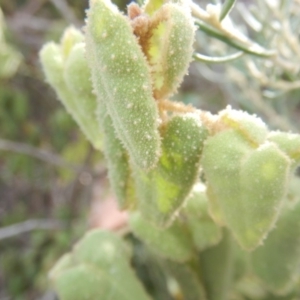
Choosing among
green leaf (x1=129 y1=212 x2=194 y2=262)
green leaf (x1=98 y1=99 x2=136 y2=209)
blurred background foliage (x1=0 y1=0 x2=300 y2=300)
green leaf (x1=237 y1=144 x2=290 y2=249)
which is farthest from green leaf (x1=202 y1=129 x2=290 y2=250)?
blurred background foliage (x1=0 y1=0 x2=300 y2=300)

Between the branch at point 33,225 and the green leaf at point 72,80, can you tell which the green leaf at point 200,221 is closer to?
the green leaf at point 72,80

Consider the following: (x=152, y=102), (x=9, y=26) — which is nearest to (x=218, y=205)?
(x=152, y=102)

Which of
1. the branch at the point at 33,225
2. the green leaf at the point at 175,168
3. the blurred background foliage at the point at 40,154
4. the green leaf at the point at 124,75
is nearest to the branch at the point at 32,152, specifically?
the blurred background foliage at the point at 40,154

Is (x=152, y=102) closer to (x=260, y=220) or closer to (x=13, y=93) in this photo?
(x=260, y=220)

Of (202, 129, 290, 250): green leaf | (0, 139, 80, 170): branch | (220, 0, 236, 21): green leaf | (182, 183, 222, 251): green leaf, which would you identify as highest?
(220, 0, 236, 21): green leaf

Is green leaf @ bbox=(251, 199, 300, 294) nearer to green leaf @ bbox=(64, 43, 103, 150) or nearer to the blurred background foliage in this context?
green leaf @ bbox=(64, 43, 103, 150)

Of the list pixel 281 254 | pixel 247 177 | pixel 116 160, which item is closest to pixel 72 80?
pixel 116 160

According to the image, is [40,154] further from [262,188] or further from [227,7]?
[262,188]
